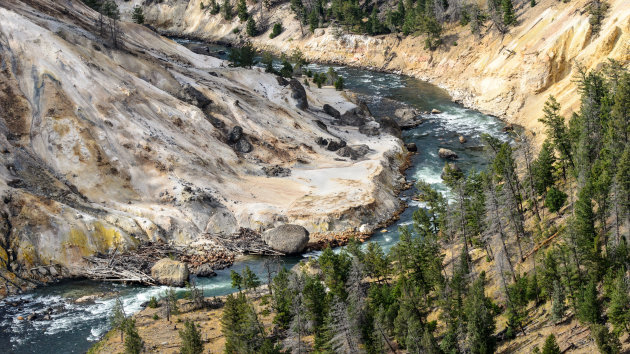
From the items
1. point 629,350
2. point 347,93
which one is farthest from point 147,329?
point 347,93

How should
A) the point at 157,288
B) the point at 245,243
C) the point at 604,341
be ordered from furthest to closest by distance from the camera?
the point at 245,243
the point at 157,288
the point at 604,341

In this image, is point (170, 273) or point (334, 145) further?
point (334, 145)

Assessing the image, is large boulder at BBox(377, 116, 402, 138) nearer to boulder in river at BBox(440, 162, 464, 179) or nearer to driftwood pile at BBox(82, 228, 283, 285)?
boulder in river at BBox(440, 162, 464, 179)

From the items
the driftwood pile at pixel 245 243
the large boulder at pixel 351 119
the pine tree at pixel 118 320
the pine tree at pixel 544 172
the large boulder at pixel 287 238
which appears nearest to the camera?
the pine tree at pixel 118 320

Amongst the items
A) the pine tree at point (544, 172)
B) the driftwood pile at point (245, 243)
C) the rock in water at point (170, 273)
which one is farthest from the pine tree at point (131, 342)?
the pine tree at point (544, 172)

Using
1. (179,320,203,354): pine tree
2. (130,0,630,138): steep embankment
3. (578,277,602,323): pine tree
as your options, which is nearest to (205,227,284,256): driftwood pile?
(179,320,203,354): pine tree

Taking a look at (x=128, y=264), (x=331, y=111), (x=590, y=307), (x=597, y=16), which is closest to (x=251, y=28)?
(x=331, y=111)

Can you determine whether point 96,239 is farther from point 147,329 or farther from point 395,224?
point 395,224

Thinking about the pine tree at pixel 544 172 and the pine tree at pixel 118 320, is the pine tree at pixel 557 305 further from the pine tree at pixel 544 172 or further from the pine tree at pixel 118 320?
the pine tree at pixel 118 320

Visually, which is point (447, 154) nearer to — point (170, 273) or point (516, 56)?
point (516, 56)
